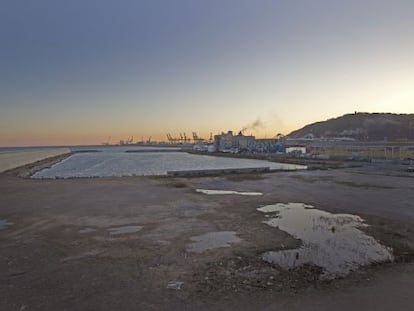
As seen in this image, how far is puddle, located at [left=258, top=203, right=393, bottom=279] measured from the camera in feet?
20.6

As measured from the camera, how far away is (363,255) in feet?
22.2

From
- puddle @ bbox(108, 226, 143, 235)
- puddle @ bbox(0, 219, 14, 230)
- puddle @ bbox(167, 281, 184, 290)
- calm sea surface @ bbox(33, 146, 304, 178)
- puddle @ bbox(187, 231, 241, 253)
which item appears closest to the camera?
puddle @ bbox(167, 281, 184, 290)

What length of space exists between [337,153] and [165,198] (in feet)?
127

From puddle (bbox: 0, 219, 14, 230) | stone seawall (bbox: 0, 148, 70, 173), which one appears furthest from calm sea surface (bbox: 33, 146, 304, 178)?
puddle (bbox: 0, 219, 14, 230)

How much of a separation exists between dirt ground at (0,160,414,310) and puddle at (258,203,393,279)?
26 cm

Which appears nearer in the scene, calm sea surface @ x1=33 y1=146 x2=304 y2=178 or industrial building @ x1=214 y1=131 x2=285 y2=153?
calm sea surface @ x1=33 y1=146 x2=304 y2=178

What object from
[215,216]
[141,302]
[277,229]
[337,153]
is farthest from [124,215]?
[337,153]

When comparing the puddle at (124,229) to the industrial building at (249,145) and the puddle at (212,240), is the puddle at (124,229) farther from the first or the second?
the industrial building at (249,145)

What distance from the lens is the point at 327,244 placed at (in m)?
7.54

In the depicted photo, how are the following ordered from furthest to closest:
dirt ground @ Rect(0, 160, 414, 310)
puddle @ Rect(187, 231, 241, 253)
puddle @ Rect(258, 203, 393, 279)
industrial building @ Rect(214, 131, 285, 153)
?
industrial building @ Rect(214, 131, 285, 153) < puddle @ Rect(187, 231, 241, 253) < puddle @ Rect(258, 203, 393, 279) < dirt ground @ Rect(0, 160, 414, 310)

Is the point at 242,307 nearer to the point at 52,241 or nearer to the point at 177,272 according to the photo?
the point at 177,272

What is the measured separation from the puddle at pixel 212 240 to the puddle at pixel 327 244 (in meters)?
1.15

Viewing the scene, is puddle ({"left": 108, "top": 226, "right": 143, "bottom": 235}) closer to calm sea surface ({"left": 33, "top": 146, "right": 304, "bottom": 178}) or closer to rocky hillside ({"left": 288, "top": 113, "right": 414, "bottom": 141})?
calm sea surface ({"left": 33, "top": 146, "right": 304, "bottom": 178})

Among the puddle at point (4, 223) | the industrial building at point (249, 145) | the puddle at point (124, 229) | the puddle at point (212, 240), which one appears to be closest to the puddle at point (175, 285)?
the puddle at point (212, 240)
